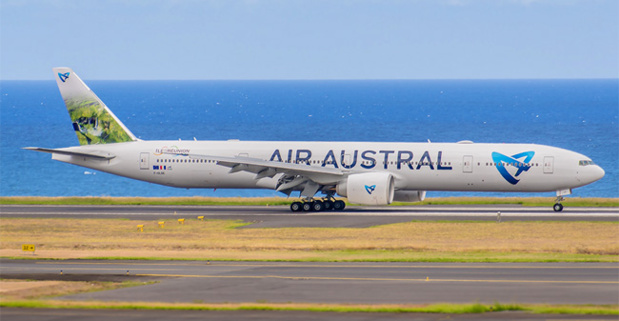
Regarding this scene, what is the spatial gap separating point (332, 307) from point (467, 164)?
98.9 ft

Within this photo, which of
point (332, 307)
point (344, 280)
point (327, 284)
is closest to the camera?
point (332, 307)

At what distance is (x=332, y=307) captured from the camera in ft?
77.2

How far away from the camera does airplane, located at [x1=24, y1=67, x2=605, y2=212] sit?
51906 mm

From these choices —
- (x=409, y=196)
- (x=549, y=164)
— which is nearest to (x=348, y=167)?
(x=409, y=196)

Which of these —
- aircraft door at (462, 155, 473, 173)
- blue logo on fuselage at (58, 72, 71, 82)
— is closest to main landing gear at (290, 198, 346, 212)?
aircraft door at (462, 155, 473, 173)

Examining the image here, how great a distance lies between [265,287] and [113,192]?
3007 inches

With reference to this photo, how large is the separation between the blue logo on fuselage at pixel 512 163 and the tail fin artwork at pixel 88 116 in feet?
72.3

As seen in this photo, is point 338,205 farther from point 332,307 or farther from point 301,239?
point 332,307

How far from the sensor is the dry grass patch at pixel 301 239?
36.2 metres

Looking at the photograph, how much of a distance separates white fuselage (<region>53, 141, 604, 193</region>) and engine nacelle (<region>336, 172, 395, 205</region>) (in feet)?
4.70

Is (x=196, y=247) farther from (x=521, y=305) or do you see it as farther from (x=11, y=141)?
(x=11, y=141)

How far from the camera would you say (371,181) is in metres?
51.5

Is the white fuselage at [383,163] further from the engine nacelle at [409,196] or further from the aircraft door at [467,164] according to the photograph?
the engine nacelle at [409,196]

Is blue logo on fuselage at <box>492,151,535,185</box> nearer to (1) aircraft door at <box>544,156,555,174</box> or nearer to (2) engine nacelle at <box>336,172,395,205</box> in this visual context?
(1) aircraft door at <box>544,156,555,174</box>
